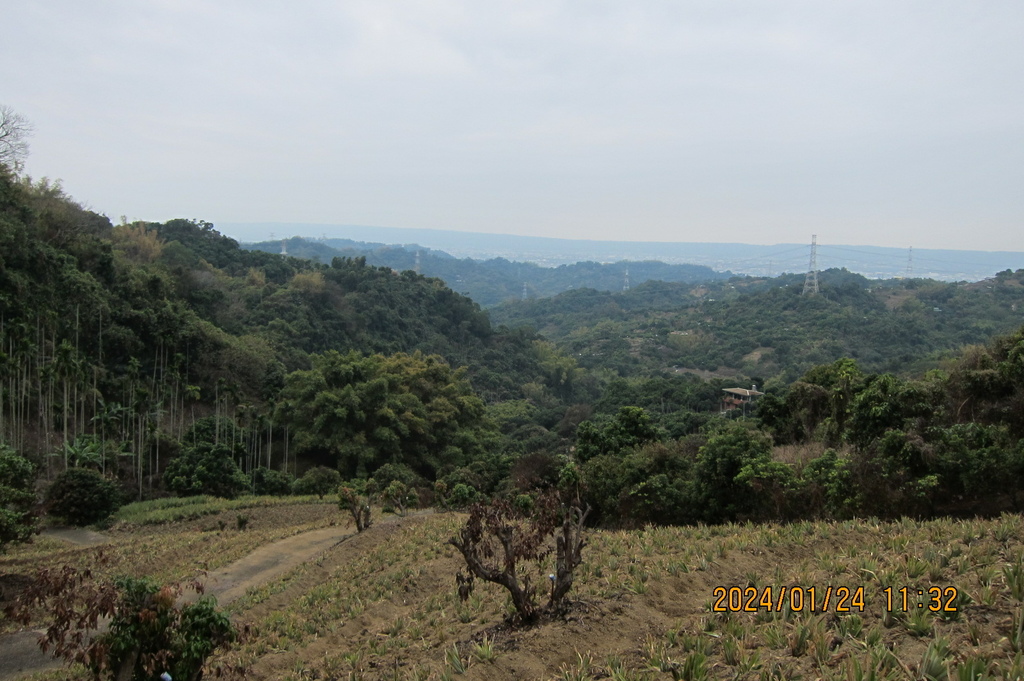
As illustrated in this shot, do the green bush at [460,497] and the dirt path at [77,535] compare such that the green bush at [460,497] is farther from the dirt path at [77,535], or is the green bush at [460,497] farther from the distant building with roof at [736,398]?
the distant building with roof at [736,398]

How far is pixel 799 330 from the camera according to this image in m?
82.2

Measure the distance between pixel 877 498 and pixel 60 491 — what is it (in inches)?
890

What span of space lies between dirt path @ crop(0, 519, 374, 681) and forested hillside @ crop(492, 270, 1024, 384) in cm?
4976

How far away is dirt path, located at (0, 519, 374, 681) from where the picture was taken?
909 cm

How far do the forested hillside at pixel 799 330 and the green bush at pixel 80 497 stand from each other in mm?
51351

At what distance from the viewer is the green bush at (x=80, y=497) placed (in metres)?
20.8

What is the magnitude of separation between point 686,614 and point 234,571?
35.3 ft

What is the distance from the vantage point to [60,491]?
21.0m

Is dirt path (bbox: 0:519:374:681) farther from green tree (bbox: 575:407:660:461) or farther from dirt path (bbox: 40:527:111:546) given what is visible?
green tree (bbox: 575:407:660:461)

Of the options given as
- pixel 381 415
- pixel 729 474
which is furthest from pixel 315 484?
pixel 729 474

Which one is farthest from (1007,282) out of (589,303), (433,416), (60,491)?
(60,491)

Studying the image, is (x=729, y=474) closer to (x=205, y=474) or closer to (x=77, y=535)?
(x=77, y=535)

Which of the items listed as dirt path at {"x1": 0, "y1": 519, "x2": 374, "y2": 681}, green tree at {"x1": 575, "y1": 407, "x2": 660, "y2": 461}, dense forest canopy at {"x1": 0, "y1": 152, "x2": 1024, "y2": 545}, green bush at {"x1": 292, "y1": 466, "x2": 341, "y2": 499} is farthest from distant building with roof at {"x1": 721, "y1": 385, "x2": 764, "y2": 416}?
dirt path at {"x1": 0, "y1": 519, "x2": 374, "y2": 681}

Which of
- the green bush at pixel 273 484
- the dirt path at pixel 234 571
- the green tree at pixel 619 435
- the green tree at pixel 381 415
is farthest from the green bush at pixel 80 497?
the green tree at pixel 619 435
